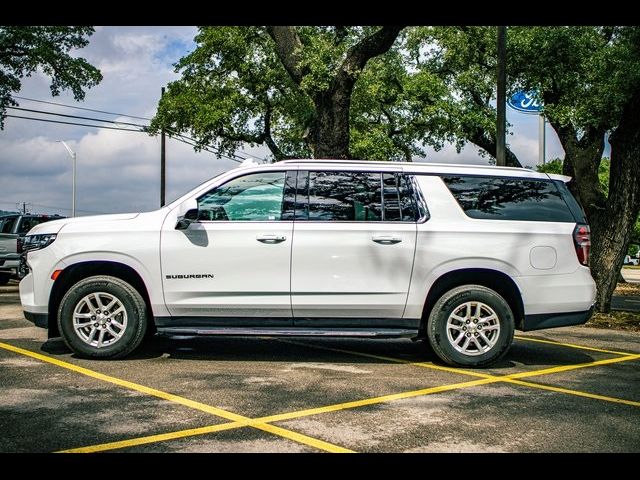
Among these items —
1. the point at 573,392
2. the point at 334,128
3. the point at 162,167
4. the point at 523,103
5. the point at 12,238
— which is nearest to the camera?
the point at 573,392

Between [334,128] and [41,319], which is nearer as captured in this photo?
[41,319]

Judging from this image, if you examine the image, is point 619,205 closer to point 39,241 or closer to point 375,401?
point 375,401

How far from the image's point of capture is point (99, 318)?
724cm

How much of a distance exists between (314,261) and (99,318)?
2.22 metres

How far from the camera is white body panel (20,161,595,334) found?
7.12 m

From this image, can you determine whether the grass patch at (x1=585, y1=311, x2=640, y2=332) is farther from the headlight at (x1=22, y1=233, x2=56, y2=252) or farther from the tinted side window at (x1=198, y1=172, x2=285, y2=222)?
the headlight at (x1=22, y1=233, x2=56, y2=252)

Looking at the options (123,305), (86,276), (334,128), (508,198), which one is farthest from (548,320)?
(334,128)

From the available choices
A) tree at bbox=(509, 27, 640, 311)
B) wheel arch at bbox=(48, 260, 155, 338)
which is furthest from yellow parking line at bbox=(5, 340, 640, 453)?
tree at bbox=(509, 27, 640, 311)

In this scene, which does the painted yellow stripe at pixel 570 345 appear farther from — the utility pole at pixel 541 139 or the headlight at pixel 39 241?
the utility pole at pixel 541 139

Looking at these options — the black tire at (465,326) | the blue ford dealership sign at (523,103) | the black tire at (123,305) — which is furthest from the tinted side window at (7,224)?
the blue ford dealership sign at (523,103)

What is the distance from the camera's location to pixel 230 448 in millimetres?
4395
